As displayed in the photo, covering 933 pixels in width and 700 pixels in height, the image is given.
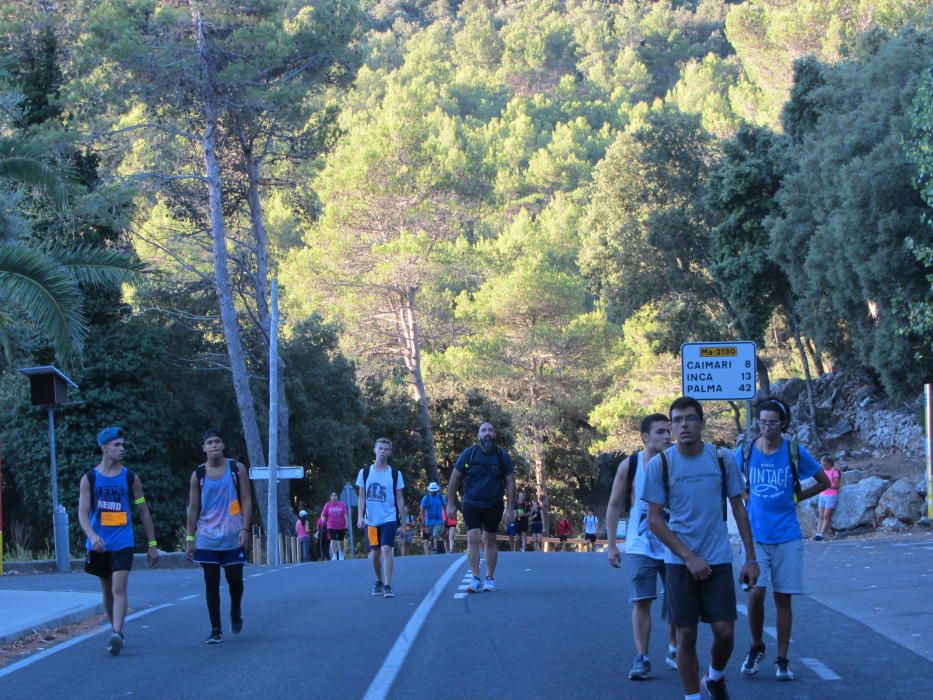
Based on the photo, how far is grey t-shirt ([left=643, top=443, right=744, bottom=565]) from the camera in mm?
7051

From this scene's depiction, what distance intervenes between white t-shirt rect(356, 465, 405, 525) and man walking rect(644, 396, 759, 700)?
7.32 metres

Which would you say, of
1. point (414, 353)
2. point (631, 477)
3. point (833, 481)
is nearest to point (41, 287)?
point (631, 477)

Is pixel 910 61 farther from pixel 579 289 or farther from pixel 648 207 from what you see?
pixel 579 289

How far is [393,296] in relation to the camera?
55.1 metres

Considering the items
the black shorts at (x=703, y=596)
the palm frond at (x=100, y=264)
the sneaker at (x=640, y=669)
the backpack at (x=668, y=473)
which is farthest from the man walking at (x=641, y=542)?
the palm frond at (x=100, y=264)

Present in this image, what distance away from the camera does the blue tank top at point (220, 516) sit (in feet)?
36.8

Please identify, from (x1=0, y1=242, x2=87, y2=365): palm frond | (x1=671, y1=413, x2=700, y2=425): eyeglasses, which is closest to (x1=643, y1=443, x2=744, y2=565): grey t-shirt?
(x1=671, y1=413, x2=700, y2=425): eyeglasses

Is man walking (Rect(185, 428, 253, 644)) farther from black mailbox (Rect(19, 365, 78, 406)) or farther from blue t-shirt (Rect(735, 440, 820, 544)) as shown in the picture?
black mailbox (Rect(19, 365, 78, 406))

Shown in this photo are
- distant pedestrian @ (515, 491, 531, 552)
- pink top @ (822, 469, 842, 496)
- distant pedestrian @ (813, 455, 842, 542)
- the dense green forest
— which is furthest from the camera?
distant pedestrian @ (515, 491, 531, 552)

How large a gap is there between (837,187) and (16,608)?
72.1ft

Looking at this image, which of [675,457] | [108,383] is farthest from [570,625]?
[108,383]

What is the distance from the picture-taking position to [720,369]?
1950cm

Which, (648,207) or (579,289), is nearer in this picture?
(648,207)

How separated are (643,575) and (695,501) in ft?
6.99
